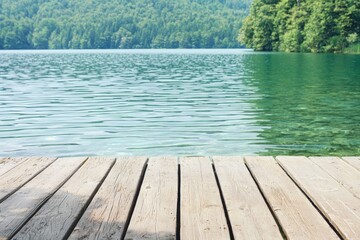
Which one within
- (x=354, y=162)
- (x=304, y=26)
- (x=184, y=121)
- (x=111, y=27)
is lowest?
(x=184, y=121)

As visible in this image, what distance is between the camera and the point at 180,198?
3.44 m

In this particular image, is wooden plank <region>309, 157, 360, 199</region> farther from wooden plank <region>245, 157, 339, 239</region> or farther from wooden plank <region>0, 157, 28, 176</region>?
wooden plank <region>0, 157, 28, 176</region>

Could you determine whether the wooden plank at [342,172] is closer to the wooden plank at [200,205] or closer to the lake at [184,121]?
the wooden plank at [200,205]

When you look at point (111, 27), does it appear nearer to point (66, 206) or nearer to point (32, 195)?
point (32, 195)

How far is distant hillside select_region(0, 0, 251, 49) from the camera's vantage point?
150 meters

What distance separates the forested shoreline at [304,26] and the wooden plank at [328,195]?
61.1 metres

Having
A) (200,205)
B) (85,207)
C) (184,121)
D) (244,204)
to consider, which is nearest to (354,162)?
(244,204)

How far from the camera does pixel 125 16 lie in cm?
16575

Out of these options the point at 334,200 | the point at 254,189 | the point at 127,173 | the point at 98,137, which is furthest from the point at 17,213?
the point at 98,137

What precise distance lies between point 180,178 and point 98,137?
6.04m

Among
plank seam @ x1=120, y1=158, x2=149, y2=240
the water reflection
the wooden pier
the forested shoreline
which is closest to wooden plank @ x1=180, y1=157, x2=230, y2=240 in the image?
the wooden pier

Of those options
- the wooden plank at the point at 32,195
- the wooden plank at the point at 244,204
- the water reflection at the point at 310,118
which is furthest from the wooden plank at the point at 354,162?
the water reflection at the point at 310,118

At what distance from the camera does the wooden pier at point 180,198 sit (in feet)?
9.29

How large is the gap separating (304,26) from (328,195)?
2775 inches
